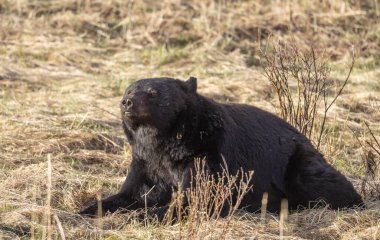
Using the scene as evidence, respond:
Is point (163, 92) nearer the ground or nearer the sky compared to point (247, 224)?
nearer the sky

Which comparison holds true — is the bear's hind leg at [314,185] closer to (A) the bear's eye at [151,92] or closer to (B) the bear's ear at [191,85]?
(B) the bear's ear at [191,85]

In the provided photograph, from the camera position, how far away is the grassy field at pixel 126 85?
271 inches

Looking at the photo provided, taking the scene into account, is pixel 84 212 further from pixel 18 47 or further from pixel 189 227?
pixel 18 47

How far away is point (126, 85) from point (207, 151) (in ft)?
20.1

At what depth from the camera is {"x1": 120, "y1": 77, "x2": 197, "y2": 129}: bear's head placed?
7070mm

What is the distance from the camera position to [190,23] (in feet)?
54.3

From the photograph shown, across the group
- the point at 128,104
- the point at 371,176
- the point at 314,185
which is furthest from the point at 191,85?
the point at 371,176

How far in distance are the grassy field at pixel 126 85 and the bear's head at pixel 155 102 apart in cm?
78

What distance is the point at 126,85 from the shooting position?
43.6 ft

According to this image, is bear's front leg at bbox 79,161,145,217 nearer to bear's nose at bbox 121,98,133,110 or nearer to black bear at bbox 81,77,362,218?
black bear at bbox 81,77,362,218

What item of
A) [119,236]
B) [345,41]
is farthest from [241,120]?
[345,41]

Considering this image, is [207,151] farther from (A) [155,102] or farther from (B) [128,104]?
(B) [128,104]

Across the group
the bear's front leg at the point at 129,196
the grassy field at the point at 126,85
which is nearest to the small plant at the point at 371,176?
the grassy field at the point at 126,85

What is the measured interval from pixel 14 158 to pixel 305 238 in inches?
139
